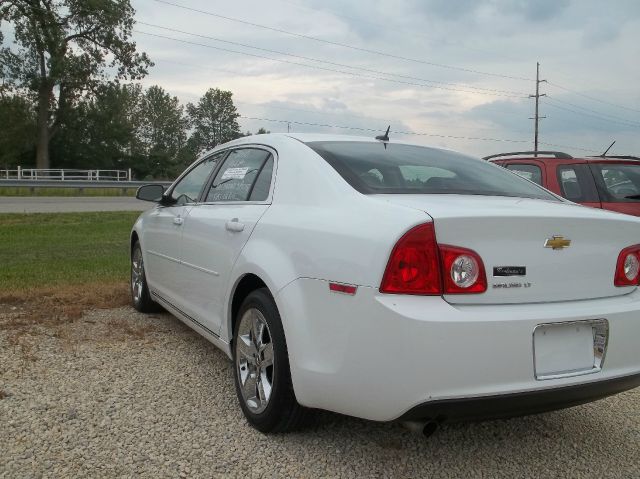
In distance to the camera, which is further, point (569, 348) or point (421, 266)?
point (569, 348)

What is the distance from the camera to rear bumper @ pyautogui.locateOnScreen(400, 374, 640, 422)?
2457 millimetres

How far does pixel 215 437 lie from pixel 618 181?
17.9ft

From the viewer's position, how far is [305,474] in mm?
2807

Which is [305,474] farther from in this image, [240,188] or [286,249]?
[240,188]

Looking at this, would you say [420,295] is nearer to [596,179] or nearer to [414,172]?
[414,172]

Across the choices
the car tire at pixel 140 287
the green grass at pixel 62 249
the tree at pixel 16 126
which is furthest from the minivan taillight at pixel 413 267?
the tree at pixel 16 126

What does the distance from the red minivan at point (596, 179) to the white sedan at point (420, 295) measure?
11.5ft

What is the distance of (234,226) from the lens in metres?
3.61

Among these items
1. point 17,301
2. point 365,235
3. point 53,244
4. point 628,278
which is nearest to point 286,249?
point 365,235

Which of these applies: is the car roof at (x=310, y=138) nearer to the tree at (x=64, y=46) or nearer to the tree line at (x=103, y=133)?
the tree line at (x=103, y=133)

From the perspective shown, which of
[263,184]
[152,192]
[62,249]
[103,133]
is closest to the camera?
[263,184]

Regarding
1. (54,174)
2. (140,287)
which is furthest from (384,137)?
(54,174)

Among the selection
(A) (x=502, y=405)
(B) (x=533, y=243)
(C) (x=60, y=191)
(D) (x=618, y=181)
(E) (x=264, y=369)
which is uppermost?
(D) (x=618, y=181)

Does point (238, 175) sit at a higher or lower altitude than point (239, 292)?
higher
